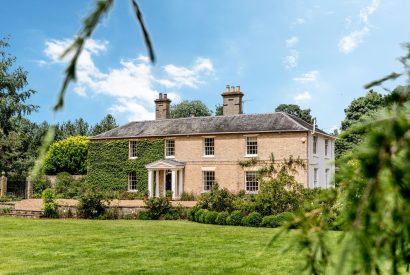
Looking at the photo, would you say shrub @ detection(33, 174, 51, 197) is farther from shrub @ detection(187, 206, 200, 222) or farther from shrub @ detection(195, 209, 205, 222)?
shrub @ detection(195, 209, 205, 222)

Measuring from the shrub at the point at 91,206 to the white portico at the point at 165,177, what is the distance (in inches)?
391

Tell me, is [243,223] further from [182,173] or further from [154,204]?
[182,173]

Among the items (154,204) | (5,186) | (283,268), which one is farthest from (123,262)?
(5,186)

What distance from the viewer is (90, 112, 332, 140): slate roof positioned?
110ft

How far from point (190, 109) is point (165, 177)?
138 ft

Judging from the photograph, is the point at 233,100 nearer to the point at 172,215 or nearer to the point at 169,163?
the point at 169,163

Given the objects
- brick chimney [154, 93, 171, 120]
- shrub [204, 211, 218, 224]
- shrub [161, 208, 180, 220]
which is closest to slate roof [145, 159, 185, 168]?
brick chimney [154, 93, 171, 120]

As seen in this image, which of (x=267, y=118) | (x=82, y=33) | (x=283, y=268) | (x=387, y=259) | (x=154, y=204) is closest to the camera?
(x=82, y=33)

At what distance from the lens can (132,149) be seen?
38656 mm

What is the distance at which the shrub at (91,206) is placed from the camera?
1012 inches

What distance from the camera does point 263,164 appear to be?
109 ft

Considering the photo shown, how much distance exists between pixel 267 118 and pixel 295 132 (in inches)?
133

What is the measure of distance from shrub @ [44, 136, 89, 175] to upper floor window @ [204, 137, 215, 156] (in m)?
20.3

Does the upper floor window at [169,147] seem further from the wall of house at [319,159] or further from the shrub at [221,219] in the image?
the shrub at [221,219]
